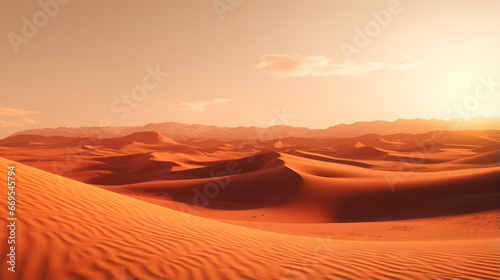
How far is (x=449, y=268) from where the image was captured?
15.2 ft

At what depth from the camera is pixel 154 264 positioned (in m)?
4.16

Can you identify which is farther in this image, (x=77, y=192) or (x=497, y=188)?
(x=497, y=188)

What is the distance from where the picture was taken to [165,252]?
4602mm

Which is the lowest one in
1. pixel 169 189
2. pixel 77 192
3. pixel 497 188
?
pixel 169 189

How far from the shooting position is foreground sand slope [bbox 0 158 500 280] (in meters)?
3.93

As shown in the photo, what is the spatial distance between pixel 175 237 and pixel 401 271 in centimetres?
376

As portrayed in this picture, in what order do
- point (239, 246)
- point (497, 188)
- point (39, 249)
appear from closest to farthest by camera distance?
point (39, 249), point (239, 246), point (497, 188)

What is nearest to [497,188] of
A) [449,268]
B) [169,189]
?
[449,268]

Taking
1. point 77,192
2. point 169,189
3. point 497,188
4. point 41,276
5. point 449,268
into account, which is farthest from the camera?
point 169,189

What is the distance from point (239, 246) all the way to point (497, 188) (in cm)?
1446

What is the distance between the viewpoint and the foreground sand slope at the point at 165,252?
393 centimetres

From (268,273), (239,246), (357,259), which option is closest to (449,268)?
(357,259)

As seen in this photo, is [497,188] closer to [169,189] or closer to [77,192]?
[77,192]

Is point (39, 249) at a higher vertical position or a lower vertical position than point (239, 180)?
higher
